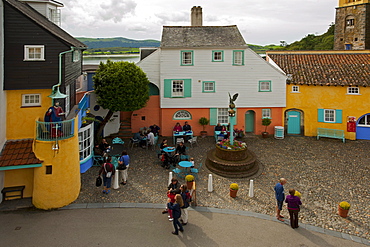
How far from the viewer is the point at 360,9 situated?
46781 millimetres

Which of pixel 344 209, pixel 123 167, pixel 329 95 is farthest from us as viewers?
pixel 329 95

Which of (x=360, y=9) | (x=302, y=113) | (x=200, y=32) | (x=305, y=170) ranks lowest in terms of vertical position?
(x=305, y=170)

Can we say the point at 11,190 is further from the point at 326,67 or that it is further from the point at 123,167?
the point at 326,67

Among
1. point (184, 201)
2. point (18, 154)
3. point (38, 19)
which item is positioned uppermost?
point (38, 19)

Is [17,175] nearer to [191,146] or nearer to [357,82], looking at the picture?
[191,146]

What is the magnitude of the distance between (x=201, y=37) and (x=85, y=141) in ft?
45.2

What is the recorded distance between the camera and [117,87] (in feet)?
63.0

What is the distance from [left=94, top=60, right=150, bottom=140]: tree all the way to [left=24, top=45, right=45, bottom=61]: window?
6.11 metres

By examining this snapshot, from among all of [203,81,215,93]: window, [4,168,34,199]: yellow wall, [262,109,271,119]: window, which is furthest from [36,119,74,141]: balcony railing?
[262,109,271,119]: window

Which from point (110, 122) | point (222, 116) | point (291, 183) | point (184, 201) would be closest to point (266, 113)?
point (222, 116)

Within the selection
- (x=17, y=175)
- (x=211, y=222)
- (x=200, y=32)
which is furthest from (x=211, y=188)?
(x=200, y=32)

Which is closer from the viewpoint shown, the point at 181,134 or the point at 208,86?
the point at 181,134

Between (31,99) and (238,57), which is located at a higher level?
(238,57)

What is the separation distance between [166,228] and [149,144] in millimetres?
10423
